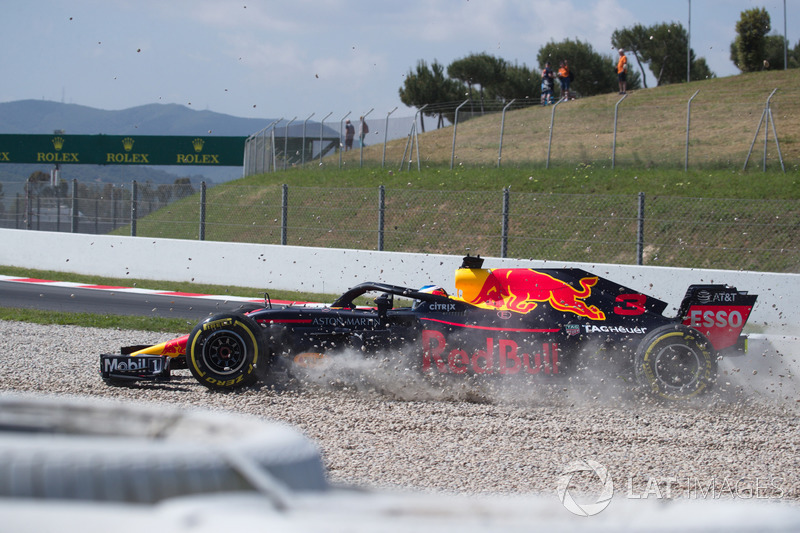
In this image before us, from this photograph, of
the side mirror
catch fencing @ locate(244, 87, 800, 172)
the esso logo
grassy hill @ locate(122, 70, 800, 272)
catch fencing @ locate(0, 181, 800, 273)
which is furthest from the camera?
catch fencing @ locate(244, 87, 800, 172)

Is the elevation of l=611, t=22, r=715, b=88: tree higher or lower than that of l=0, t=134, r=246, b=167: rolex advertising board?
higher

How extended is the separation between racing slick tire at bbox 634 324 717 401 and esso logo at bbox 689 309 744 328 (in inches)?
13.4

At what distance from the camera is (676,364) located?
6051 millimetres

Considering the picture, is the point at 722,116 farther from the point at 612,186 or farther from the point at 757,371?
the point at 757,371

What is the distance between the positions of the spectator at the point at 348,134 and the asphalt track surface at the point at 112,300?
1189cm

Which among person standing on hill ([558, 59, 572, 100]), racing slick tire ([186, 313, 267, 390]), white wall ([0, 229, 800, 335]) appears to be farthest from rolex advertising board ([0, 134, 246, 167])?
racing slick tire ([186, 313, 267, 390])

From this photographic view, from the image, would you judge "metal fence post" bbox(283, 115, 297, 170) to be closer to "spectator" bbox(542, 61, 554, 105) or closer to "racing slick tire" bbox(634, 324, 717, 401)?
"spectator" bbox(542, 61, 554, 105)

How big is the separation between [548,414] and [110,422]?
14.1 feet

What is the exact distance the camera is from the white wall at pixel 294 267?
10.6 meters

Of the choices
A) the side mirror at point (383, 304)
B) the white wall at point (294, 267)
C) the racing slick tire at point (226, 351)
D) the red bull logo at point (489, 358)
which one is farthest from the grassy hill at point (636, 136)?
the racing slick tire at point (226, 351)

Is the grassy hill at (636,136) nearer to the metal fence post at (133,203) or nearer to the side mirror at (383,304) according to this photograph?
the metal fence post at (133,203)

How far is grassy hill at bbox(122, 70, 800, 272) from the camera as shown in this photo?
46.4ft

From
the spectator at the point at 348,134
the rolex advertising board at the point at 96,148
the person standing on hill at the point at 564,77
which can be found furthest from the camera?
the rolex advertising board at the point at 96,148

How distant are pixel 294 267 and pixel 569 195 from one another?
5318 millimetres
